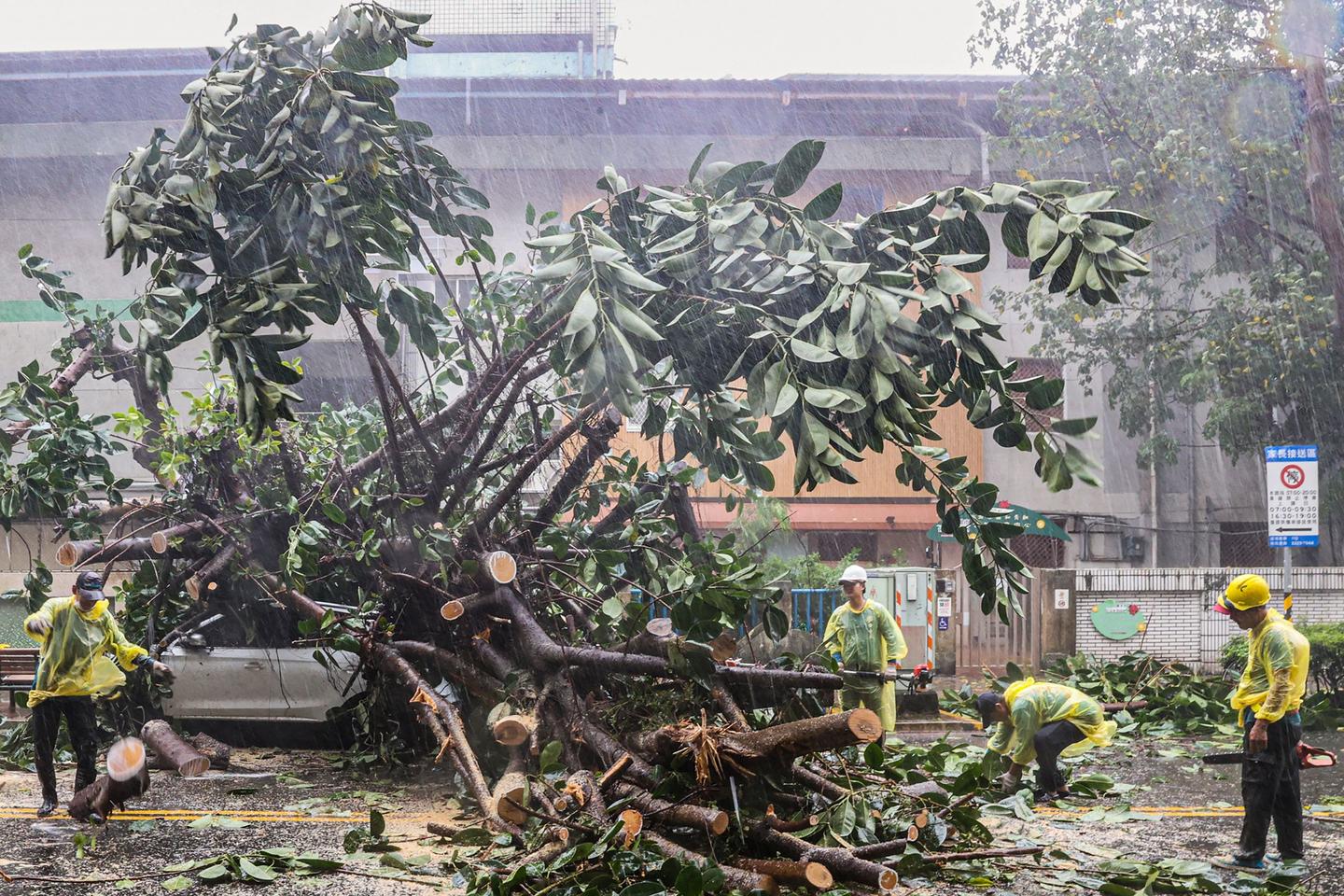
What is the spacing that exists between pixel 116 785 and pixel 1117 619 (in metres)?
11.5

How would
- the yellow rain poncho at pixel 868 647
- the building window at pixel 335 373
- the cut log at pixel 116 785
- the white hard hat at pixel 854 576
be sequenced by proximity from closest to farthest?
the cut log at pixel 116 785 → the yellow rain poncho at pixel 868 647 → the white hard hat at pixel 854 576 → the building window at pixel 335 373

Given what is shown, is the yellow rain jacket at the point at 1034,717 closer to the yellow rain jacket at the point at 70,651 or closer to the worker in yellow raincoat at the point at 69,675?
the worker in yellow raincoat at the point at 69,675

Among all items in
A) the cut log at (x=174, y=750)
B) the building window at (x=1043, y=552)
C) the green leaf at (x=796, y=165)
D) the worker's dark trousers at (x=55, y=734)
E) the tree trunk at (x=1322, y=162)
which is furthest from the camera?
the building window at (x=1043, y=552)

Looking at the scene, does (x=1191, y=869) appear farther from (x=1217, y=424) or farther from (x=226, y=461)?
(x=1217, y=424)

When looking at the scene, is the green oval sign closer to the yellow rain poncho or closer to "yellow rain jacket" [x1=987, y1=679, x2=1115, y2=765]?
the yellow rain poncho

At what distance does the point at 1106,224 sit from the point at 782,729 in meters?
2.78

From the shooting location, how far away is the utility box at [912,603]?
15.2 meters

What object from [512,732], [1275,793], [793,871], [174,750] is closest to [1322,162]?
[1275,793]

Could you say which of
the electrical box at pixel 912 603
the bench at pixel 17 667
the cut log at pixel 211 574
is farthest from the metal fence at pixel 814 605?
the bench at pixel 17 667

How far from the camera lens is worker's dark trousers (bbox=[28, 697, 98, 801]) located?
26.8ft

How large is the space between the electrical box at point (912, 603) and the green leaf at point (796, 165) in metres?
10.3

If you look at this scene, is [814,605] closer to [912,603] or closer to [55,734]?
[912,603]

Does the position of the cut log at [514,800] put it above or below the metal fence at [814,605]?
below

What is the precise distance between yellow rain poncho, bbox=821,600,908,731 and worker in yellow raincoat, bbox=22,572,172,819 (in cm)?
529
